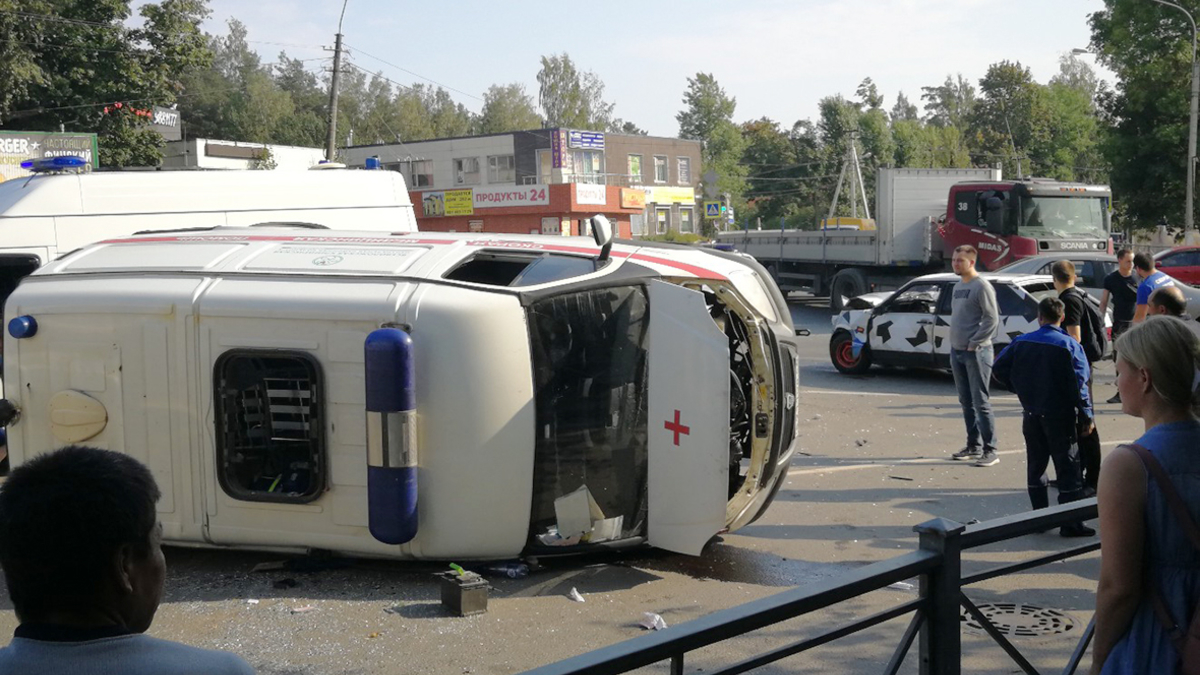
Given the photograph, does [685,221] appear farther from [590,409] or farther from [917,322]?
[590,409]

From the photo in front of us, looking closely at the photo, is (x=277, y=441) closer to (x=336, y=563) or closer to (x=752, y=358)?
(x=336, y=563)

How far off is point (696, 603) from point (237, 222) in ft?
22.2

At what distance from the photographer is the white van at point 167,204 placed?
986 centimetres

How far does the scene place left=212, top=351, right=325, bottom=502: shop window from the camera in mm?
6695

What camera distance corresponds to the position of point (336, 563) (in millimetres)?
7117

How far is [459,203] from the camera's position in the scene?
193 ft

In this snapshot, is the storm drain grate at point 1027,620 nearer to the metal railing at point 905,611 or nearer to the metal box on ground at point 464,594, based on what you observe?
the metal railing at point 905,611

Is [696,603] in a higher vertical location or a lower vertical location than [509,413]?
lower

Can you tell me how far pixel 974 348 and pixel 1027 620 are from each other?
427cm

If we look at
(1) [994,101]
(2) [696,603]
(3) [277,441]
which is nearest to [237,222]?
(3) [277,441]

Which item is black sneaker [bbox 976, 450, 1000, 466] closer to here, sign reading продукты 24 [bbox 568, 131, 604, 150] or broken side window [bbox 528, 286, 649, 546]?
broken side window [bbox 528, 286, 649, 546]

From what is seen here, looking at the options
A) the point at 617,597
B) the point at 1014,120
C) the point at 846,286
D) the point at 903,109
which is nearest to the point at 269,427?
the point at 617,597

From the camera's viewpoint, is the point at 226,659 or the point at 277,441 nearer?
the point at 226,659

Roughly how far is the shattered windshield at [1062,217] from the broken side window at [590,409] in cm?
1832
